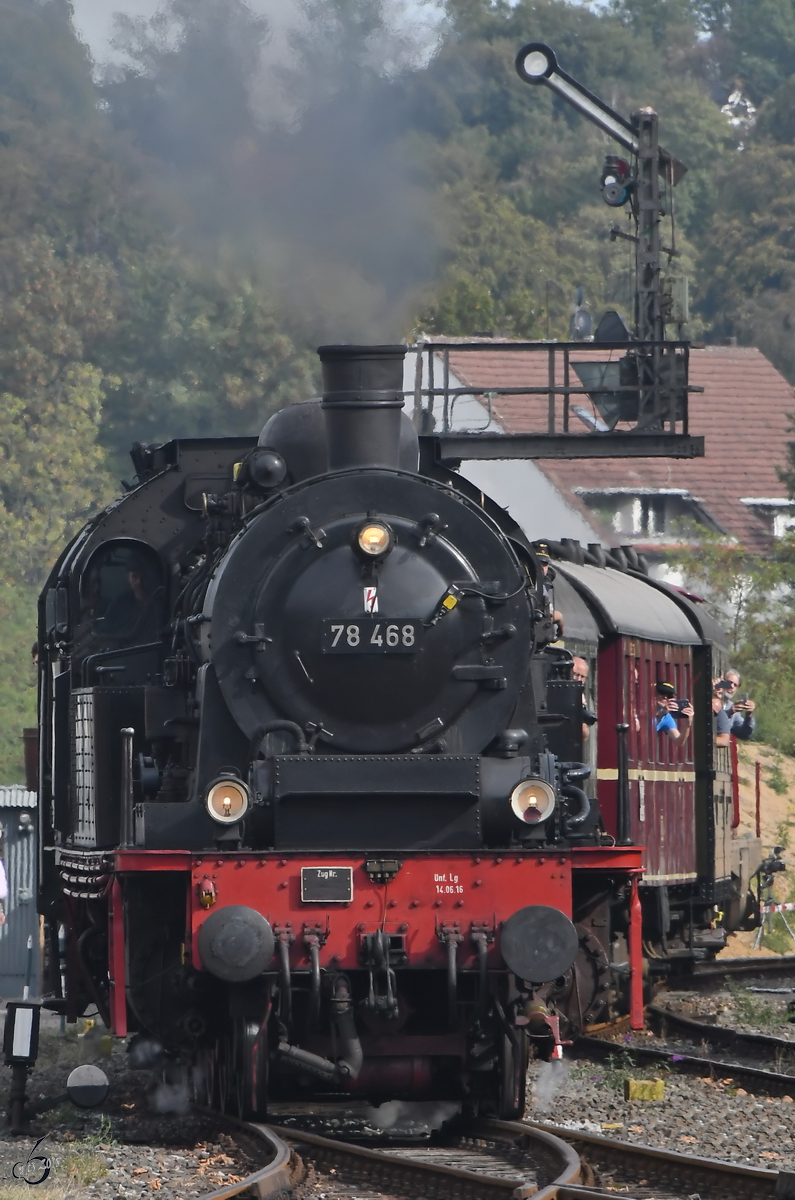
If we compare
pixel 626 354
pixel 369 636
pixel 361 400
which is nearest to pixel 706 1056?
pixel 369 636

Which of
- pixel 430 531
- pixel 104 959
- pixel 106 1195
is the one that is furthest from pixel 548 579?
pixel 106 1195

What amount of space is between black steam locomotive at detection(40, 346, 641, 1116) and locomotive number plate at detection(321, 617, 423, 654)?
1 cm

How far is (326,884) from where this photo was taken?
27.6 feet

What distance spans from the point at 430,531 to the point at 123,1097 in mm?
3516

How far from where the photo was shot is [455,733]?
8992mm

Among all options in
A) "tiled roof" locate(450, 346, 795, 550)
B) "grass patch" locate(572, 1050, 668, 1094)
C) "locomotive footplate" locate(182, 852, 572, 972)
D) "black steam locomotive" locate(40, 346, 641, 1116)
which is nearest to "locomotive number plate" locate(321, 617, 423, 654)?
"black steam locomotive" locate(40, 346, 641, 1116)

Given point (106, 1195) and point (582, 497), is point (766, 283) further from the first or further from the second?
point (106, 1195)

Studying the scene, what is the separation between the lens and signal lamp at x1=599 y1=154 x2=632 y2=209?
20656mm

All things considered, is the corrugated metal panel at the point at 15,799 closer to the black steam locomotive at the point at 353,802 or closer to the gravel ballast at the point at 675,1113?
the black steam locomotive at the point at 353,802

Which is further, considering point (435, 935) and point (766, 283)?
point (766, 283)

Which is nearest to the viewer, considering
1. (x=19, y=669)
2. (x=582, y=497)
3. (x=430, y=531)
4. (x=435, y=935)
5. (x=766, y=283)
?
(x=435, y=935)

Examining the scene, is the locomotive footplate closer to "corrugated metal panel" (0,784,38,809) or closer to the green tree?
"corrugated metal panel" (0,784,38,809)

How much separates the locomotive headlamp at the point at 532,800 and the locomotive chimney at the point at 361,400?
175 centimetres

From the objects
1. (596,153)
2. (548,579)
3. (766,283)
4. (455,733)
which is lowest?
(455,733)
